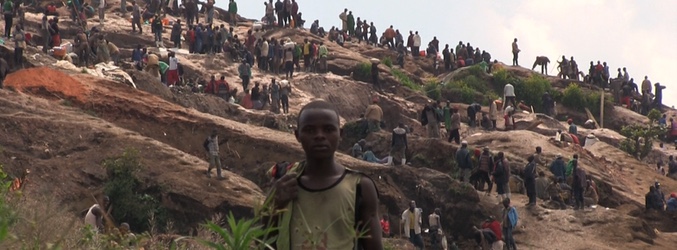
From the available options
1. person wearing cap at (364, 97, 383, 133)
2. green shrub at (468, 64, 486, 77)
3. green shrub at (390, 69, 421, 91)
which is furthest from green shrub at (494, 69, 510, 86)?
person wearing cap at (364, 97, 383, 133)

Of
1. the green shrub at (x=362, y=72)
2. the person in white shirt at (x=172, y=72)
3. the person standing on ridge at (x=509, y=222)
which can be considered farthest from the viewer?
the green shrub at (x=362, y=72)

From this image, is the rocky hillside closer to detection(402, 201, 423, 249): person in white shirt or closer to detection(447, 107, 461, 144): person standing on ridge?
detection(447, 107, 461, 144): person standing on ridge

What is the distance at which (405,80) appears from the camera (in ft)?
138

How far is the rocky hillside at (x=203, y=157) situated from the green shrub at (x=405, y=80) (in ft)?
17.4

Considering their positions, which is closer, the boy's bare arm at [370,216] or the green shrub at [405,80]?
the boy's bare arm at [370,216]

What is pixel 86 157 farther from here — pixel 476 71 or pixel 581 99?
pixel 581 99

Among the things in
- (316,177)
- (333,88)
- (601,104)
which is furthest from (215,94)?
(316,177)

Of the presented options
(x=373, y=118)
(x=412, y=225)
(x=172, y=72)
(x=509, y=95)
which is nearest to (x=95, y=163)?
(x=412, y=225)

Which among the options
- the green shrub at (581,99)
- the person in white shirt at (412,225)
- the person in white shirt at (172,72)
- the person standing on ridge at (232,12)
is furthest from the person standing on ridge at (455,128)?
the person standing on ridge at (232,12)

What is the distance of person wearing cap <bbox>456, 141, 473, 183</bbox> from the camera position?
27266 mm

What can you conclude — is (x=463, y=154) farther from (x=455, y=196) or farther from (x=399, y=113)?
(x=399, y=113)

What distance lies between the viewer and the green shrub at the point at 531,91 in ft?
143

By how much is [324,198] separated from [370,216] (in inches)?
8.8

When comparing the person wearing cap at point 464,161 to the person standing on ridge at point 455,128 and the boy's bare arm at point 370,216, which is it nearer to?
the person standing on ridge at point 455,128
